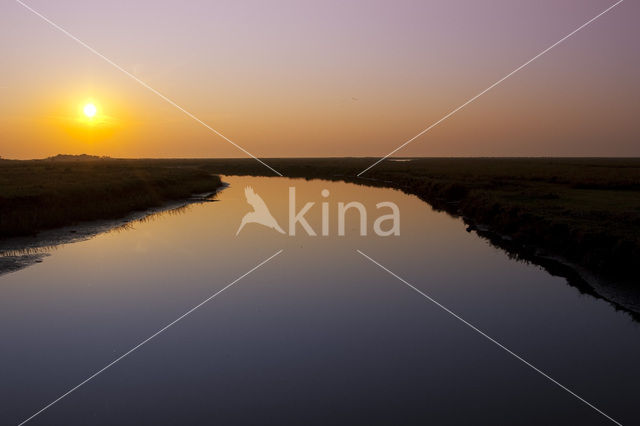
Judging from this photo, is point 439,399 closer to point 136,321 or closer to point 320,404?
point 320,404

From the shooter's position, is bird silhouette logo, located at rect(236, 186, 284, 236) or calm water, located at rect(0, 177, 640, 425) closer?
calm water, located at rect(0, 177, 640, 425)

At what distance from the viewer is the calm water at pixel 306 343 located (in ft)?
25.6

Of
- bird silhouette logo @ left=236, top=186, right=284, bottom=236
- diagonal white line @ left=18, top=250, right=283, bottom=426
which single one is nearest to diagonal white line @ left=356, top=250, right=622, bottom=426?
diagonal white line @ left=18, top=250, right=283, bottom=426

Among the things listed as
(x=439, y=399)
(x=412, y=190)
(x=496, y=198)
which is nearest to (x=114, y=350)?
(x=439, y=399)

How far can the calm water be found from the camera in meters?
7.79

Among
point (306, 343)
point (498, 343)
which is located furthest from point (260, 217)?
point (498, 343)

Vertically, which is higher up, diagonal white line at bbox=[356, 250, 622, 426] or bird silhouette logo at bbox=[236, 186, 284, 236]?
diagonal white line at bbox=[356, 250, 622, 426]

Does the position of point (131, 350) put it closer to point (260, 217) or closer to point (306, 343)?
point (306, 343)

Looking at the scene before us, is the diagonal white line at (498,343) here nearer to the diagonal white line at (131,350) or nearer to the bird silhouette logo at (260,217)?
the diagonal white line at (131,350)

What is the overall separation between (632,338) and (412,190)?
141ft

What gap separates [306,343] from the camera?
1052 centimetres

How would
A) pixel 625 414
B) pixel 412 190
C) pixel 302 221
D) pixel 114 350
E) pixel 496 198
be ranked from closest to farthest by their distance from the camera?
1. pixel 625 414
2. pixel 114 350
3. pixel 302 221
4. pixel 496 198
5. pixel 412 190

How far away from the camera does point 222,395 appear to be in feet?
26.8

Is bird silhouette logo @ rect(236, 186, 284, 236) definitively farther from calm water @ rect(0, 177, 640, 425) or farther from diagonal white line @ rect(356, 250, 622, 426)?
diagonal white line @ rect(356, 250, 622, 426)
